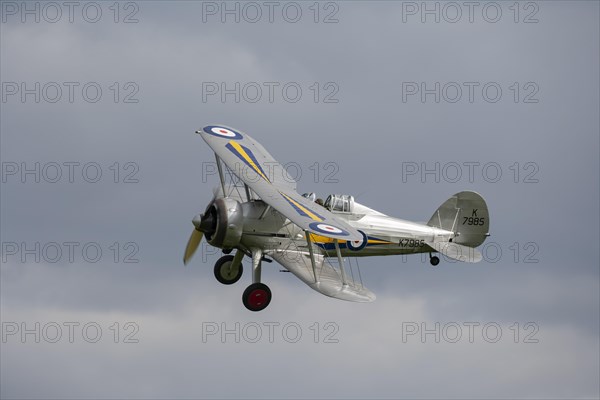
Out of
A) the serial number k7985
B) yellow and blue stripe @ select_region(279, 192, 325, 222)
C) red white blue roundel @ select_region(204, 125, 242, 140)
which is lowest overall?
the serial number k7985

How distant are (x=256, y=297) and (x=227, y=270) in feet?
7.41

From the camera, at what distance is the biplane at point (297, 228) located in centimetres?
2334

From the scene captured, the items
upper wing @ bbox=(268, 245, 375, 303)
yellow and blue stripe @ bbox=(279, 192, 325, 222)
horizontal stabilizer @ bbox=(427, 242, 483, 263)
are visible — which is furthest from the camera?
horizontal stabilizer @ bbox=(427, 242, 483, 263)

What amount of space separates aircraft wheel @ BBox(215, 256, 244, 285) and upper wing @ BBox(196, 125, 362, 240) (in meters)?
2.38

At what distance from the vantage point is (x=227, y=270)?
85.7 feet

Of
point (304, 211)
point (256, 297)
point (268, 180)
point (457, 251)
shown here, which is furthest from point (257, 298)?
point (457, 251)

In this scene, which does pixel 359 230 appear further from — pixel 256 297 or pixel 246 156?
pixel 256 297

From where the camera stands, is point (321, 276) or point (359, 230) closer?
point (321, 276)

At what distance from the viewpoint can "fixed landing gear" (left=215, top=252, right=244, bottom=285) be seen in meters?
26.1

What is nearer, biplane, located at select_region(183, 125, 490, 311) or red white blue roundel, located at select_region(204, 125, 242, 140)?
biplane, located at select_region(183, 125, 490, 311)

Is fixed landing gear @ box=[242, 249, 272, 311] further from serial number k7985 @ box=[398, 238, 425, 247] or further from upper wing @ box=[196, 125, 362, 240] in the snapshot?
serial number k7985 @ box=[398, 238, 425, 247]

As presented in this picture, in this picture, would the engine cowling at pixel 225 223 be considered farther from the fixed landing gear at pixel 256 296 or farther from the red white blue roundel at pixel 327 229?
the red white blue roundel at pixel 327 229

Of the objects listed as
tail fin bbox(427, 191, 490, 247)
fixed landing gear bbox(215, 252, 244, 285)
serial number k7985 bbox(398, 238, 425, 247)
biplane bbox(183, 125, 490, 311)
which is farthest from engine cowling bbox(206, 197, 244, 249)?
tail fin bbox(427, 191, 490, 247)

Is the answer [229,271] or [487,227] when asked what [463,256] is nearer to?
[487,227]
